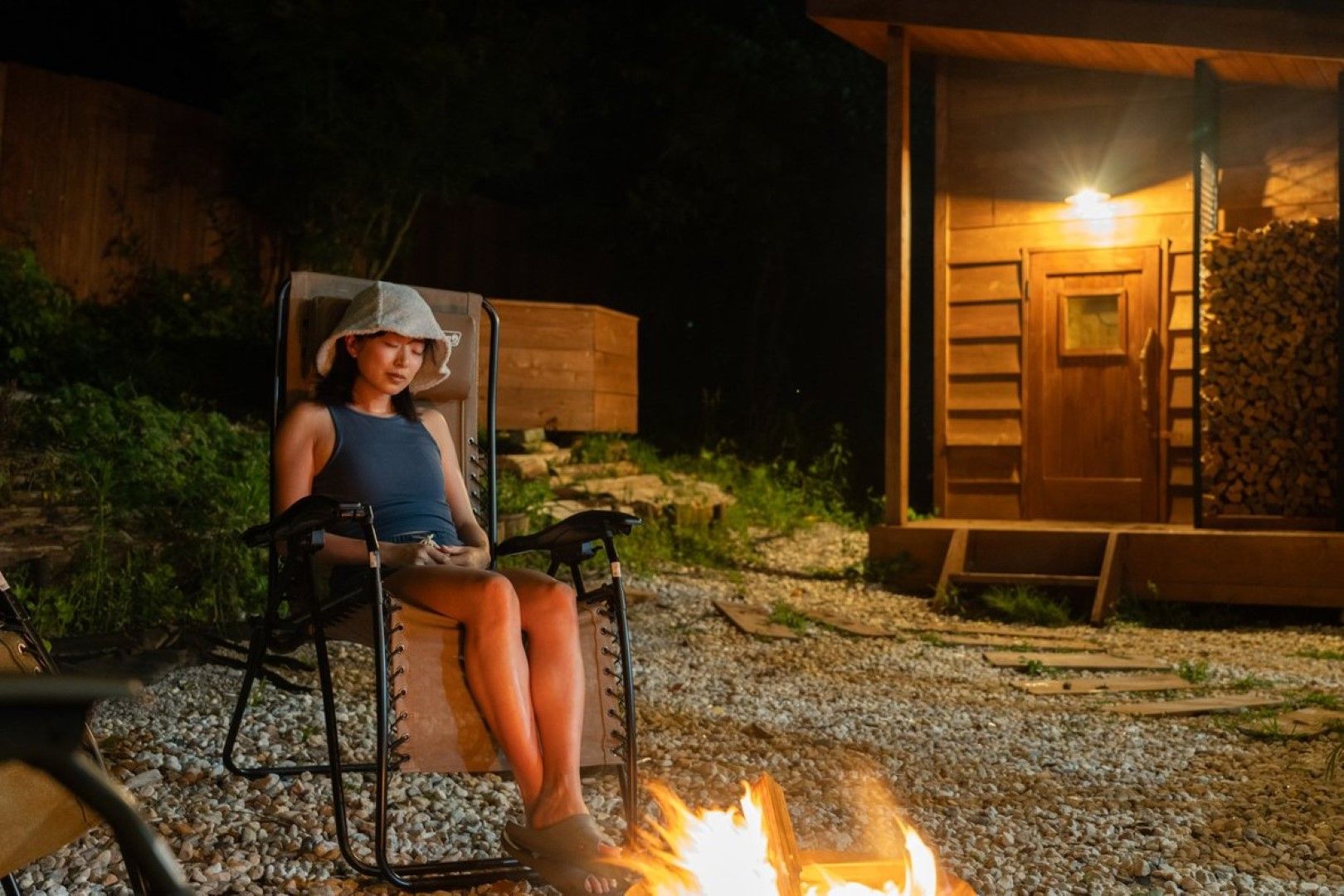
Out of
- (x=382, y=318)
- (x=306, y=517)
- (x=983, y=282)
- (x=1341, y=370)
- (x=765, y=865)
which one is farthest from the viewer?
(x=983, y=282)

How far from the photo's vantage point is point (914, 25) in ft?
24.6

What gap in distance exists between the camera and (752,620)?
6.19 meters

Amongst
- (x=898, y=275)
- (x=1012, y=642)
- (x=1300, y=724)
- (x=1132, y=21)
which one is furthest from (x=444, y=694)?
(x=1132, y=21)

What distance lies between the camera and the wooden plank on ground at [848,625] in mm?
6062

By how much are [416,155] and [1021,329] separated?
496 centimetres

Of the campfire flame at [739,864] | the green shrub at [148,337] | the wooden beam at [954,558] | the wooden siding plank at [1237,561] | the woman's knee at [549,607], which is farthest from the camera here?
the green shrub at [148,337]

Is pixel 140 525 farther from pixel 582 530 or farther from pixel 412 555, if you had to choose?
pixel 582 530

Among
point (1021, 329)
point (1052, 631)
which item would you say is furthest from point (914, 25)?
point (1052, 631)

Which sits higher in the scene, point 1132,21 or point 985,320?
point 1132,21

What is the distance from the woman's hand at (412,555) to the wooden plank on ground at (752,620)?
3225 mm

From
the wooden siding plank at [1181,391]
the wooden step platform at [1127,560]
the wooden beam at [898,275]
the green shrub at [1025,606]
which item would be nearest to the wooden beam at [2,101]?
the wooden beam at [898,275]

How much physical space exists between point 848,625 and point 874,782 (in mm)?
2865

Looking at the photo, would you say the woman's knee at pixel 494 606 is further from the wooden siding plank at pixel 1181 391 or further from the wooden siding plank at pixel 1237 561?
the wooden siding plank at pixel 1181 391

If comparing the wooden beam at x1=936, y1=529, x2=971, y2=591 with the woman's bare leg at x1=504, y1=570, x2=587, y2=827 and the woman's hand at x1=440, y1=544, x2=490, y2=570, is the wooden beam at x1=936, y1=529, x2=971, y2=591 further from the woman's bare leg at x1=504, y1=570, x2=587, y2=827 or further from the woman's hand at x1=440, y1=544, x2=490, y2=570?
the woman's bare leg at x1=504, y1=570, x2=587, y2=827
